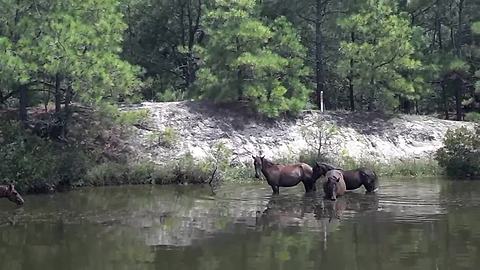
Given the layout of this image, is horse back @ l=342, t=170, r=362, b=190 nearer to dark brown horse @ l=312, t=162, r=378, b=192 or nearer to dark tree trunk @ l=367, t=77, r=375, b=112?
dark brown horse @ l=312, t=162, r=378, b=192

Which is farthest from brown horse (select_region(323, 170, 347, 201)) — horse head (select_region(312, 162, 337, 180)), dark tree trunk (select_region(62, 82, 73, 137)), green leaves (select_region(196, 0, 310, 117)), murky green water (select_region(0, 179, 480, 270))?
dark tree trunk (select_region(62, 82, 73, 137))

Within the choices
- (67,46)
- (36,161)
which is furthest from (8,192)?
(67,46)

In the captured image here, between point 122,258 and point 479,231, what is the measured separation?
305 inches

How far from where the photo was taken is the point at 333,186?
20969mm

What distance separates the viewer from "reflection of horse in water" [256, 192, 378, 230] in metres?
17.0

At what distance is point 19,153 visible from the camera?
23844mm

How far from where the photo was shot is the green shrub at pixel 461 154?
2747cm

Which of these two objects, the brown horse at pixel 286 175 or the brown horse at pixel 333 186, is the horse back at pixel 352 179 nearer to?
the brown horse at pixel 286 175

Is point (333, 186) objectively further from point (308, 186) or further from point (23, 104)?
point (23, 104)

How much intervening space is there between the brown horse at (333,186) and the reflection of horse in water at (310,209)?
22 centimetres

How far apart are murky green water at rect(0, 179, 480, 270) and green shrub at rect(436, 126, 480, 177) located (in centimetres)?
416

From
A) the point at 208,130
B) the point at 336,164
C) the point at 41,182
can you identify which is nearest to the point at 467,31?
the point at 336,164

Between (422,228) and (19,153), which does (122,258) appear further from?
(19,153)

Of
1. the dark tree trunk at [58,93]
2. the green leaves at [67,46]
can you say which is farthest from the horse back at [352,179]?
the dark tree trunk at [58,93]
